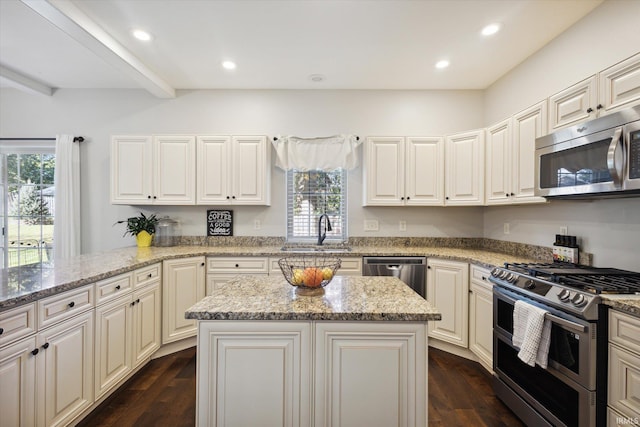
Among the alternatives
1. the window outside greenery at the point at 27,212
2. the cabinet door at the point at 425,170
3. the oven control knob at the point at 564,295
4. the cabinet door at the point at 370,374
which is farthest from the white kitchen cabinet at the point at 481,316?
the window outside greenery at the point at 27,212

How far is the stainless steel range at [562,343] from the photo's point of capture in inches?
57.9

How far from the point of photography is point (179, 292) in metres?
2.87

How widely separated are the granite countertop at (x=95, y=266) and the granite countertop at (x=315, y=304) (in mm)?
910

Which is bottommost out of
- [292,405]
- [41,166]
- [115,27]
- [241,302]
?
[292,405]

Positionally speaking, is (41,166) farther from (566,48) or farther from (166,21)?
(566,48)

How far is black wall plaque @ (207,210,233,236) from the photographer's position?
11.8 feet

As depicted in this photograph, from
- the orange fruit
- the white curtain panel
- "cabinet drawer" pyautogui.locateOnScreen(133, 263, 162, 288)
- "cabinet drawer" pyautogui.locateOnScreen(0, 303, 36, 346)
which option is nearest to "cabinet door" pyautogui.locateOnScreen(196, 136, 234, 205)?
"cabinet drawer" pyautogui.locateOnScreen(133, 263, 162, 288)

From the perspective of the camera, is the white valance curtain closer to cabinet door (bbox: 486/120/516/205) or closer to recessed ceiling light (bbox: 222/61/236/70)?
recessed ceiling light (bbox: 222/61/236/70)

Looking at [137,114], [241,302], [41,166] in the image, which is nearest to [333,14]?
[241,302]

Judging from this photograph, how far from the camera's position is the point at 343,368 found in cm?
128

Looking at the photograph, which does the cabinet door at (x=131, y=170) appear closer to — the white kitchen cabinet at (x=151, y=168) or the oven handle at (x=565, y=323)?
the white kitchen cabinet at (x=151, y=168)

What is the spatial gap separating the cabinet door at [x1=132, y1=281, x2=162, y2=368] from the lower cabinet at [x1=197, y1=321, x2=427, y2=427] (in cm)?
148

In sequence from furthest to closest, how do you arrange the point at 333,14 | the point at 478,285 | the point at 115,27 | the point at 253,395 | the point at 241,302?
the point at 478,285
the point at 115,27
the point at 333,14
the point at 241,302
the point at 253,395

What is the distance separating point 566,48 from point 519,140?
783 millimetres
